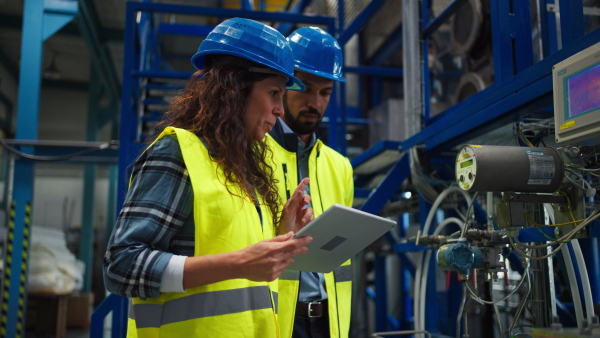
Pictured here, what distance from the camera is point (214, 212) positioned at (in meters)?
1.36

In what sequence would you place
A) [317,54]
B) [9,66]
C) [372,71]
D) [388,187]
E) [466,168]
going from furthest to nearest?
[9,66] < [372,71] < [388,187] < [317,54] < [466,168]

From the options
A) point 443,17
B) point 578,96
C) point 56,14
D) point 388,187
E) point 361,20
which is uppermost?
point 56,14

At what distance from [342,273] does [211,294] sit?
862 mm

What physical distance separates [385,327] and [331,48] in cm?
A: 358

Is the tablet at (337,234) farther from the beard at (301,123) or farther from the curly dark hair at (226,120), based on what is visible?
the beard at (301,123)

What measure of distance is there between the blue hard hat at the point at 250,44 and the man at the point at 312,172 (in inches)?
20.0

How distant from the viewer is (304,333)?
1.95 meters

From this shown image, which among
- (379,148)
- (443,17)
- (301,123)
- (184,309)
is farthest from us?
(379,148)

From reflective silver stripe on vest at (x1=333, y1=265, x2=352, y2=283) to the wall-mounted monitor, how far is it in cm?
93

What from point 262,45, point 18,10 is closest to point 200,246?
point 262,45

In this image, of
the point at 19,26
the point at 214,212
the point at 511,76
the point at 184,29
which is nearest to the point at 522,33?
the point at 511,76

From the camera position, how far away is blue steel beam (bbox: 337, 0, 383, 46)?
3912 millimetres

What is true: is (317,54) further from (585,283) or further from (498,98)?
(585,283)

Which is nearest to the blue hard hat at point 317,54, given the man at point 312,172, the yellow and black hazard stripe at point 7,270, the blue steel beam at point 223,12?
the man at point 312,172
